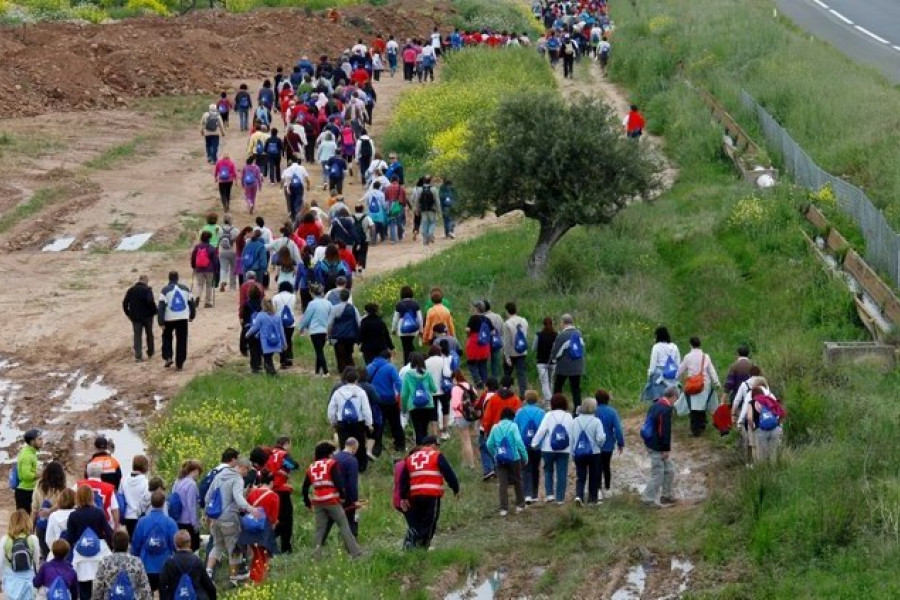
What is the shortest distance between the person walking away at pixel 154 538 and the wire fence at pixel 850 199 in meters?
11.5

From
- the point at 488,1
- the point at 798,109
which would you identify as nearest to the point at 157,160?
the point at 798,109

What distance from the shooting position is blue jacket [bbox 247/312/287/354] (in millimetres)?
21625

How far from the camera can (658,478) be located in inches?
683

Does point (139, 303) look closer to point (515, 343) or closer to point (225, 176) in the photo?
point (515, 343)

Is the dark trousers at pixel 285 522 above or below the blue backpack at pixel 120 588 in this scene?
below

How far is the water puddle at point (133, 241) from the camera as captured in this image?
30.6 meters

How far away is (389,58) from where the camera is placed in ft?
171

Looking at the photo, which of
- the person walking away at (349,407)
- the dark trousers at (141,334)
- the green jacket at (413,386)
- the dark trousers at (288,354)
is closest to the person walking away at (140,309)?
the dark trousers at (141,334)

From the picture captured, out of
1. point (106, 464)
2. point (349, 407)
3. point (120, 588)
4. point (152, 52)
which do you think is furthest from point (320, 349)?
point (152, 52)

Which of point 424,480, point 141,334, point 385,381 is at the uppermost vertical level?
point 424,480

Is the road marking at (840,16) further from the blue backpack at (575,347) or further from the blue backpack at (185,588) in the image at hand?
the blue backpack at (185,588)

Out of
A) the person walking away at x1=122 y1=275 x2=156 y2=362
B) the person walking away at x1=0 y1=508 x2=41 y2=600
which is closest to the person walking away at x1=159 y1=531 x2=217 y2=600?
the person walking away at x1=0 y1=508 x2=41 y2=600

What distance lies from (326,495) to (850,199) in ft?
44.2

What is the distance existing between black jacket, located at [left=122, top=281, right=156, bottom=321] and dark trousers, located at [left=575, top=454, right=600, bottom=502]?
7773 millimetres
